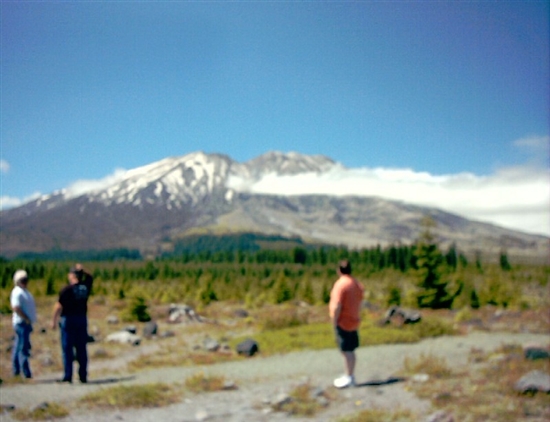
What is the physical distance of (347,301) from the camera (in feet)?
28.7

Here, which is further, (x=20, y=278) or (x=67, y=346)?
(x=20, y=278)

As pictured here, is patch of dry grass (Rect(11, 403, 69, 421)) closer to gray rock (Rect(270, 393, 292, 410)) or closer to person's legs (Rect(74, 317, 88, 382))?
person's legs (Rect(74, 317, 88, 382))

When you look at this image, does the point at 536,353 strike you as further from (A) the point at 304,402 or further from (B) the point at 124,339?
(B) the point at 124,339

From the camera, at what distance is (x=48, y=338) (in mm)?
17453

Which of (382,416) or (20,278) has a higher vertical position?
(20,278)

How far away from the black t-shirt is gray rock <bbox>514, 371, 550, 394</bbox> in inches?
318

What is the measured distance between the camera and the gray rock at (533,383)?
7.51 meters

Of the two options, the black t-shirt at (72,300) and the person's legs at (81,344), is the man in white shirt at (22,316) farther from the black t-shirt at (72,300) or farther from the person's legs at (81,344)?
the person's legs at (81,344)

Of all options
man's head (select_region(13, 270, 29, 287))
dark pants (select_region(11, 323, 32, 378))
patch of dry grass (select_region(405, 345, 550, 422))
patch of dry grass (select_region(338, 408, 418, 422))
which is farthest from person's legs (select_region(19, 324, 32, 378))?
patch of dry grass (select_region(405, 345, 550, 422))

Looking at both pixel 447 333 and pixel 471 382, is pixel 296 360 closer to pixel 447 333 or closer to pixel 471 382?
pixel 471 382

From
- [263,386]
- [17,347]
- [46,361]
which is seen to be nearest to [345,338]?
[263,386]

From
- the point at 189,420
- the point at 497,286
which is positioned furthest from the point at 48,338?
the point at 497,286

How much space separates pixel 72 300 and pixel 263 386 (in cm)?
417

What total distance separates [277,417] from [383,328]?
A: 10987 millimetres
